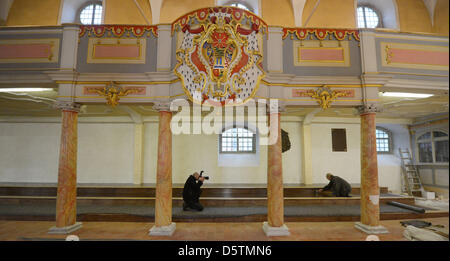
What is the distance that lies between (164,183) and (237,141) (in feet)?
22.8

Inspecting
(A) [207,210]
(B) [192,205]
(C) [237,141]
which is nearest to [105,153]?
(B) [192,205]

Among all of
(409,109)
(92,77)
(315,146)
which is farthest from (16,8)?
(409,109)

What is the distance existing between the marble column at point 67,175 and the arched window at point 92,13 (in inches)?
233

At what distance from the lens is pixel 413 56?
23.5ft

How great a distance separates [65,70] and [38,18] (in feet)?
19.3

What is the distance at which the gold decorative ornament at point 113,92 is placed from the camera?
22.7 feet

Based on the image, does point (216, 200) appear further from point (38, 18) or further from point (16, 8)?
point (16, 8)

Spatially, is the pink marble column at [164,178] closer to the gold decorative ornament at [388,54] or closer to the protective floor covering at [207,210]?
the protective floor covering at [207,210]

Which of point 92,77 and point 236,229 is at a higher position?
point 92,77

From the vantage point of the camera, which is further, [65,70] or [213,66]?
[65,70]

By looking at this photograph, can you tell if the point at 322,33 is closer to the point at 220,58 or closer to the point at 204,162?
the point at 220,58

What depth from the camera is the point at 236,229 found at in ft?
23.2

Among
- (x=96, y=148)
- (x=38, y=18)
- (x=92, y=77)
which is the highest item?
(x=38, y=18)

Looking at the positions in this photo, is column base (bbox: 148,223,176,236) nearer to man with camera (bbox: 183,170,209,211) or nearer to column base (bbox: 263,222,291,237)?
man with camera (bbox: 183,170,209,211)
